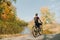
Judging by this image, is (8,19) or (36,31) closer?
(36,31)

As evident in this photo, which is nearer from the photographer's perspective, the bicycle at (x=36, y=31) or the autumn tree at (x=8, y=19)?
the bicycle at (x=36, y=31)

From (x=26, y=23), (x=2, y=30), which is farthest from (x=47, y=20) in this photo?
(x=2, y=30)

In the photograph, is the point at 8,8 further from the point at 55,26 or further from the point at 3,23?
the point at 55,26

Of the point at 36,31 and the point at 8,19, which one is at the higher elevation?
the point at 36,31

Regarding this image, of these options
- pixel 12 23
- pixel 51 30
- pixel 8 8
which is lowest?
pixel 51 30

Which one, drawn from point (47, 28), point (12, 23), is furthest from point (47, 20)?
point (12, 23)

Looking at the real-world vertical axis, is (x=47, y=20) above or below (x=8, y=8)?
below

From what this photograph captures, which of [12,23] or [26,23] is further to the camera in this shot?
[26,23]

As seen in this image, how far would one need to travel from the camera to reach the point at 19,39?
21531mm

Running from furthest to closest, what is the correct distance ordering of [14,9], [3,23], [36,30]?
1. [14,9]
2. [3,23]
3. [36,30]

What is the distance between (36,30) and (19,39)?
1.80 m

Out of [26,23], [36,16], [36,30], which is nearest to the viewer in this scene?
[36,16]

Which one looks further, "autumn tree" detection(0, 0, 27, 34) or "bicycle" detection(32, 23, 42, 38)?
"autumn tree" detection(0, 0, 27, 34)

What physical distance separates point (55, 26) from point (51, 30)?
119 centimetres
